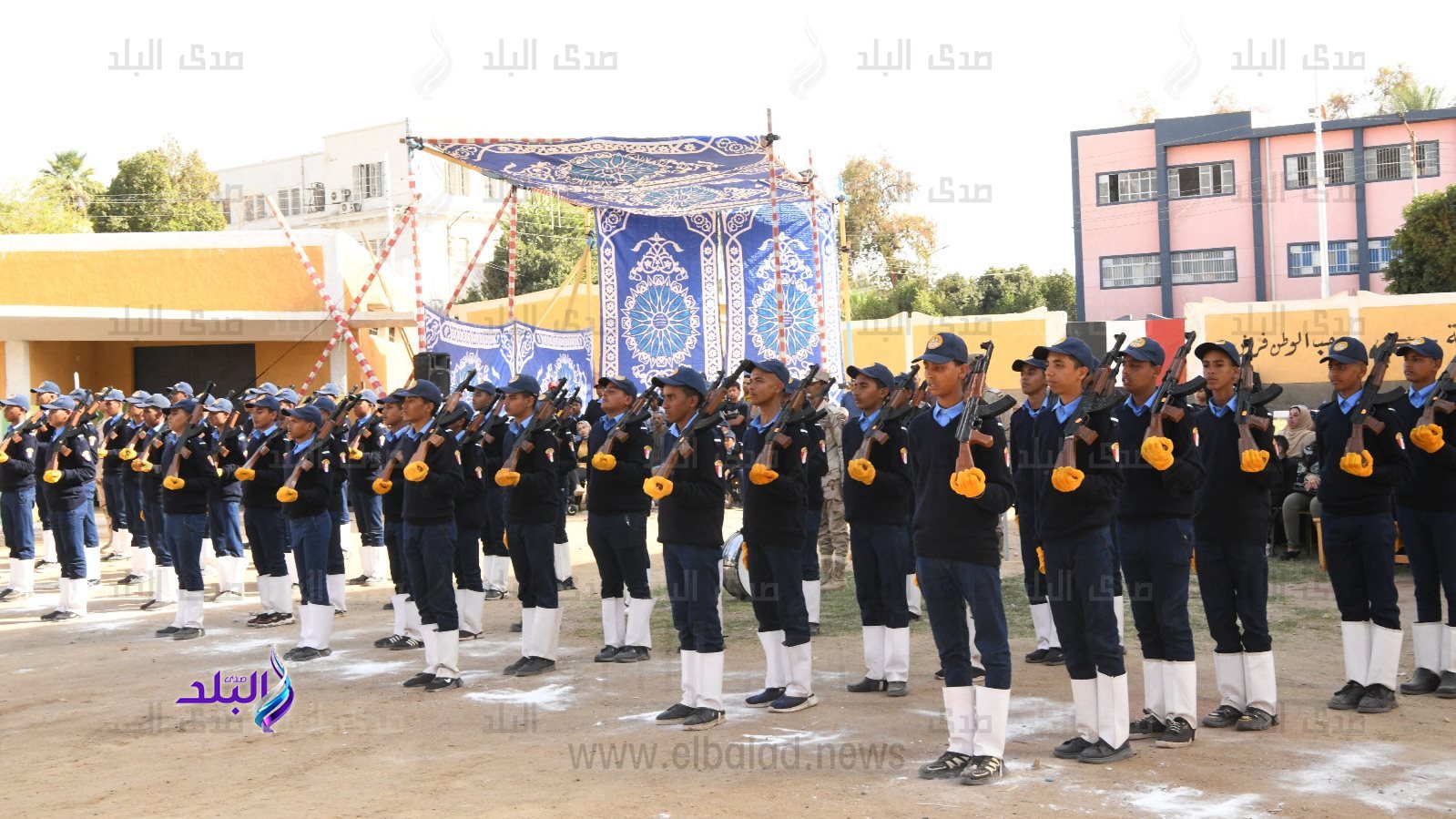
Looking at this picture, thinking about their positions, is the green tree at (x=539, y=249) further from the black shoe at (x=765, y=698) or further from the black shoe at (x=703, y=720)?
the black shoe at (x=703, y=720)

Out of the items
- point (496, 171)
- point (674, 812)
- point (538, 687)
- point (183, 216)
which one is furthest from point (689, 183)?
point (183, 216)

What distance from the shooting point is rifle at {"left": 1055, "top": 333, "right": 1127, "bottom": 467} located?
6.44 meters

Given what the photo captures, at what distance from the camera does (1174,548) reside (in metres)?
6.74

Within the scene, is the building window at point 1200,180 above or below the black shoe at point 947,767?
above

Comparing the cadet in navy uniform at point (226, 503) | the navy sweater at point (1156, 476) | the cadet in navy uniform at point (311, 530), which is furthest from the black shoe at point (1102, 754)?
the cadet in navy uniform at point (226, 503)

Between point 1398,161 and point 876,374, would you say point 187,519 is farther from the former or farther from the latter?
point 1398,161

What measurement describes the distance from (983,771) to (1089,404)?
1.93 m

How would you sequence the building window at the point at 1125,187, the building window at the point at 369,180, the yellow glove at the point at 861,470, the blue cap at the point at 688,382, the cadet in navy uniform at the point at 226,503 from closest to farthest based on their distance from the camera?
the yellow glove at the point at 861,470 < the blue cap at the point at 688,382 < the cadet in navy uniform at the point at 226,503 < the building window at the point at 1125,187 < the building window at the point at 369,180

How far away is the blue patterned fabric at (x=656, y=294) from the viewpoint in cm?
1992

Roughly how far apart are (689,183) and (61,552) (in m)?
9.00

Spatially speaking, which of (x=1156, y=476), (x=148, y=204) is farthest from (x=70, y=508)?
(x=148, y=204)

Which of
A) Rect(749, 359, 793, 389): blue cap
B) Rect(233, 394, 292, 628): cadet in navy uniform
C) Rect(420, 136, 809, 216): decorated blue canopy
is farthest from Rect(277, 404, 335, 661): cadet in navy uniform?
Rect(420, 136, 809, 216): decorated blue canopy

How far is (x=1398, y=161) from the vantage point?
43.9m

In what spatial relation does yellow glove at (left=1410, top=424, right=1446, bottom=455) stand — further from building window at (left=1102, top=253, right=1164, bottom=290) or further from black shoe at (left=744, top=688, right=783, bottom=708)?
building window at (left=1102, top=253, right=1164, bottom=290)
